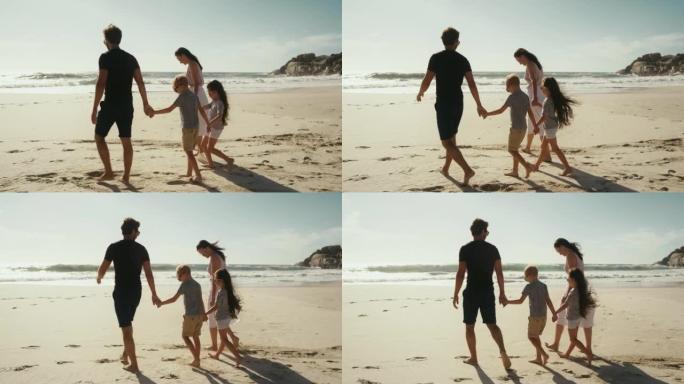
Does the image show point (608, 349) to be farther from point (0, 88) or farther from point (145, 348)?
point (0, 88)

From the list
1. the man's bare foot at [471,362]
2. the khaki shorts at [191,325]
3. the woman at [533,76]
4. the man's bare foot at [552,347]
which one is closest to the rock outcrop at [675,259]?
the woman at [533,76]

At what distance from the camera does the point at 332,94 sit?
64.5ft

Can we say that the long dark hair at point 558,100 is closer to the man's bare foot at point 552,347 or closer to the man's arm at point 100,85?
the man's bare foot at point 552,347

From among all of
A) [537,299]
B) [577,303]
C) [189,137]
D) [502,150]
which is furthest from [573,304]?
[189,137]

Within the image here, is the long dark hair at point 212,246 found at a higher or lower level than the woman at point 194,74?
lower

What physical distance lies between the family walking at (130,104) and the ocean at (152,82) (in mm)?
10239

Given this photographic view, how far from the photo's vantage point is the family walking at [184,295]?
23.2 ft

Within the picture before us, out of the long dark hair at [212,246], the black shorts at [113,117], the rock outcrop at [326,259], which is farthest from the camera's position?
the rock outcrop at [326,259]

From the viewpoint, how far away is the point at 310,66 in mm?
25703

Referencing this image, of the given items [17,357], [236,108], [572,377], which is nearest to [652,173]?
[572,377]

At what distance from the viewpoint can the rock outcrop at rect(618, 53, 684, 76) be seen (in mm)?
32969

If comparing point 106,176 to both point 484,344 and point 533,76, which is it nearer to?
point 484,344

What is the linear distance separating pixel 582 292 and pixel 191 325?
4.30 m

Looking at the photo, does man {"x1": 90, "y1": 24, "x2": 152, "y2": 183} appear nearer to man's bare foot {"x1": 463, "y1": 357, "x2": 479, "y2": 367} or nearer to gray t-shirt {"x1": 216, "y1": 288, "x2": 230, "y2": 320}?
gray t-shirt {"x1": 216, "y1": 288, "x2": 230, "y2": 320}
